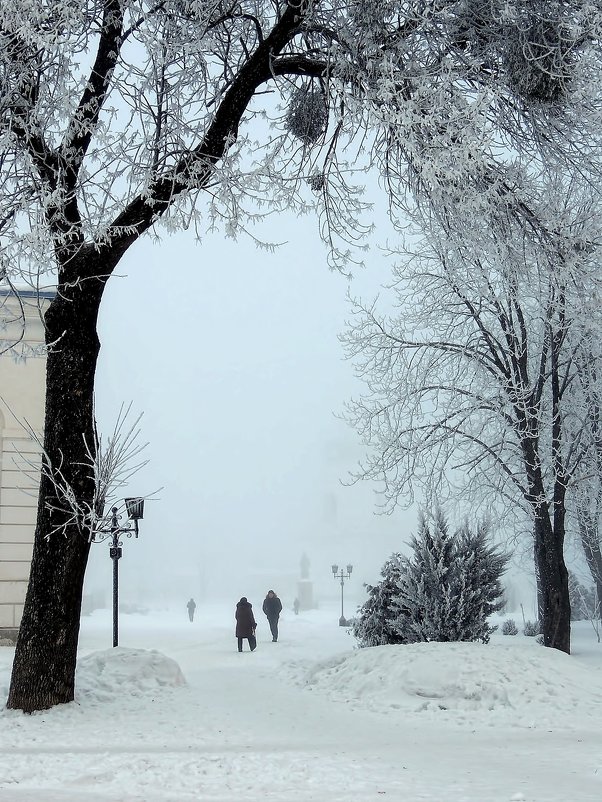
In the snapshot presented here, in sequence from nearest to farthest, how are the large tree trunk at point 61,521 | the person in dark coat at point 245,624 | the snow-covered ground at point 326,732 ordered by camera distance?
the snow-covered ground at point 326,732 → the large tree trunk at point 61,521 → the person in dark coat at point 245,624

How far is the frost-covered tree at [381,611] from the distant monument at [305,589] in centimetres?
5456

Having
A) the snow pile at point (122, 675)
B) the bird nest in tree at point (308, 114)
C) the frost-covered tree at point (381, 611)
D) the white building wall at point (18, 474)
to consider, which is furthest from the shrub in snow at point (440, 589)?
the white building wall at point (18, 474)

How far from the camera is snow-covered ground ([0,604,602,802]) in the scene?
19.5 feet

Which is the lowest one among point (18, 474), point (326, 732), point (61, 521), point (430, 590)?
point (326, 732)

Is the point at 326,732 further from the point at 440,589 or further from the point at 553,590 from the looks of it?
the point at 553,590

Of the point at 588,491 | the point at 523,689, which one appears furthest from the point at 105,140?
the point at 588,491

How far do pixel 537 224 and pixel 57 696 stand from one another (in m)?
8.41

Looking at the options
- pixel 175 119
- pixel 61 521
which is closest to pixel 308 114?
pixel 175 119

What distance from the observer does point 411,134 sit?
332 inches

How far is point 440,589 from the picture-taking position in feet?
47.6

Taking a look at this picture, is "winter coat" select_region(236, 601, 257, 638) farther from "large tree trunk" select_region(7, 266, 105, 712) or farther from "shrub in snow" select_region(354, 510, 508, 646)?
"large tree trunk" select_region(7, 266, 105, 712)

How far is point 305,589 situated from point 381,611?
5743 centimetres

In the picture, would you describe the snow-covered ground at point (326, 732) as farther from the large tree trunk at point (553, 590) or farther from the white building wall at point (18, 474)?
the white building wall at point (18, 474)

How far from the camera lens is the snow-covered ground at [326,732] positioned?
5957 millimetres
